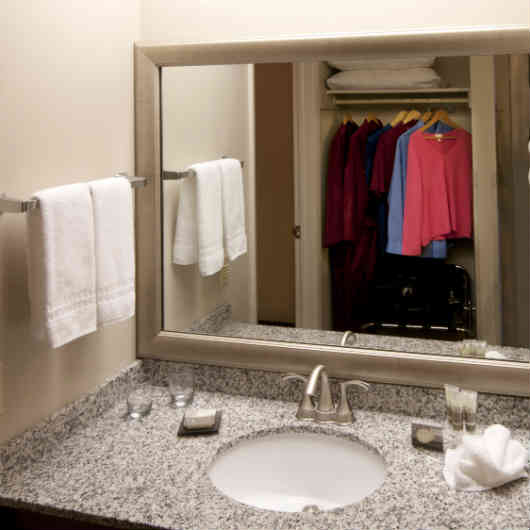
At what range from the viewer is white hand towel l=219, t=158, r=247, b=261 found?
4.99 ft

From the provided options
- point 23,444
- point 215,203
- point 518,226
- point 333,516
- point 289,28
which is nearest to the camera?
point 333,516

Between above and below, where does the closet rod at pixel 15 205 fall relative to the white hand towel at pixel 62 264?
above

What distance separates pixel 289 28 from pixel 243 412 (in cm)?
100

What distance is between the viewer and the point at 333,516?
0.99 meters

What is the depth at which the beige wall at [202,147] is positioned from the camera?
150 cm

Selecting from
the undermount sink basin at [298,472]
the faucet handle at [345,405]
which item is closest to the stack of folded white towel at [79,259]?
the undermount sink basin at [298,472]

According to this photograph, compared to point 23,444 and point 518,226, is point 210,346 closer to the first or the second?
point 23,444

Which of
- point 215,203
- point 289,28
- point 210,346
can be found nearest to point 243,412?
point 210,346

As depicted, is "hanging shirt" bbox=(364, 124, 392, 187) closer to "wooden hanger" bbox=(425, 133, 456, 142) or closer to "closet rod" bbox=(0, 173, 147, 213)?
"wooden hanger" bbox=(425, 133, 456, 142)

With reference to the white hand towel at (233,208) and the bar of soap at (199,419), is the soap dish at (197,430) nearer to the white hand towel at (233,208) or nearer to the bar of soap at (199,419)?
the bar of soap at (199,419)

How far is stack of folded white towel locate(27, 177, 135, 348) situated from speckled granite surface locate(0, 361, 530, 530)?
27 cm

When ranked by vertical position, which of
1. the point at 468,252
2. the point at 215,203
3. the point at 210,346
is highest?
the point at 215,203

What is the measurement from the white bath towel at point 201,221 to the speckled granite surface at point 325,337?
149mm

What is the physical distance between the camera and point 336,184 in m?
1.44
